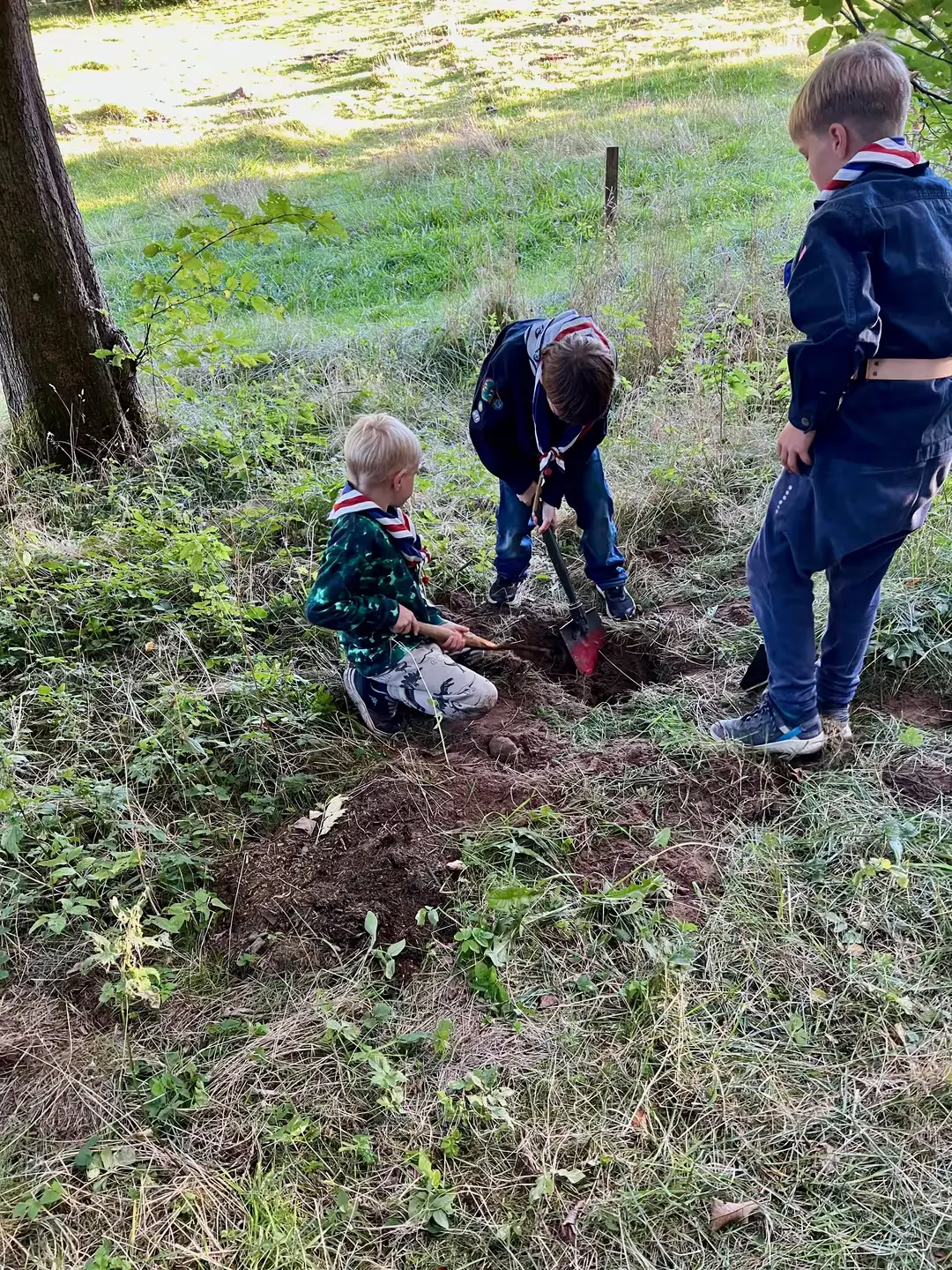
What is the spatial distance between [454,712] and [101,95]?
19517mm

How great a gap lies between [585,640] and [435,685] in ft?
2.52

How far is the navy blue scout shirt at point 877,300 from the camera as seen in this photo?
2.02 meters

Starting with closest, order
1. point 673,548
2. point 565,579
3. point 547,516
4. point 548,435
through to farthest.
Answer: point 548,435
point 547,516
point 565,579
point 673,548

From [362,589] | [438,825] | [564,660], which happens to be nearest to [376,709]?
[362,589]

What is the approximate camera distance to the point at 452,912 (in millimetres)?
2420

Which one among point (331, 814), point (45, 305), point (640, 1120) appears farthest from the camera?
point (45, 305)

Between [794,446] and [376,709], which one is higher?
[794,446]

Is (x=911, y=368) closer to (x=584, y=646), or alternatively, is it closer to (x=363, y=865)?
(x=584, y=646)

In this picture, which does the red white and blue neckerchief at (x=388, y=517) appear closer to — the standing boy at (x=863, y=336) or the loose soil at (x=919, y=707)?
the standing boy at (x=863, y=336)

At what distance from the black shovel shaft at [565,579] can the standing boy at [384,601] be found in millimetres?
517

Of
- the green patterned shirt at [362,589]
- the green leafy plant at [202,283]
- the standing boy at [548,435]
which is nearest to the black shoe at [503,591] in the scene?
the standing boy at [548,435]

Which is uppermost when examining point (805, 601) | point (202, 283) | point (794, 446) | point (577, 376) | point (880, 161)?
point (880, 161)

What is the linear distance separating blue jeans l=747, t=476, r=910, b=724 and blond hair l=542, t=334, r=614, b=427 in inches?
27.3

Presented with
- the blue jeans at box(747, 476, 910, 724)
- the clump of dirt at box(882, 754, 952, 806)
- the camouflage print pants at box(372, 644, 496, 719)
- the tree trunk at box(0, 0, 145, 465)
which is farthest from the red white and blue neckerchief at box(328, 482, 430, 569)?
the tree trunk at box(0, 0, 145, 465)
